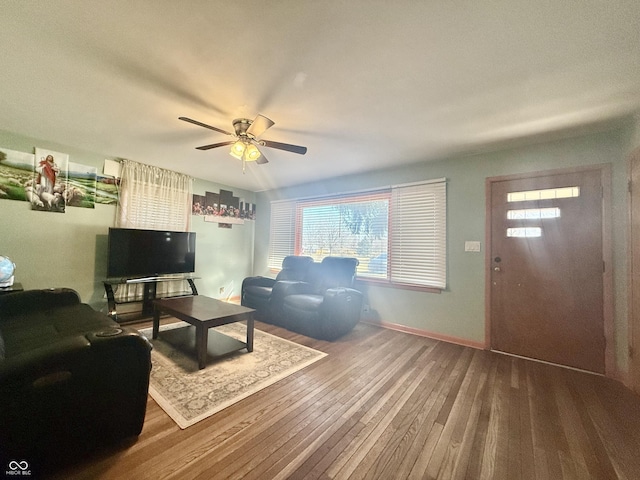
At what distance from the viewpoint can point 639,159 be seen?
2.03 m

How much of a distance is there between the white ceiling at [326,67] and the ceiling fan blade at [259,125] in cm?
18

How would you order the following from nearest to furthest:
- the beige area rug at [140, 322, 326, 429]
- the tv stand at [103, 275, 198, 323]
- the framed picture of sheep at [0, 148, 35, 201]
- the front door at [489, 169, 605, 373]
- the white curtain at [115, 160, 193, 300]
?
the beige area rug at [140, 322, 326, 429] → the front door at [489, 169, 605, 373] → the framed picture of sheep at [0, 148, 35, 201] → the tv stand at [103, 275, 198, 323] → the white curtain at [115, 160, 193, 300]

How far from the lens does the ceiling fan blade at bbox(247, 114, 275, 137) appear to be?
6.53 ft

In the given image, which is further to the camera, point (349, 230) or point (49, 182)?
point (349, 230)

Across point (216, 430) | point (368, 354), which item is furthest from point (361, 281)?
point (216, 430)

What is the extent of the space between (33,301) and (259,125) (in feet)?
8.63

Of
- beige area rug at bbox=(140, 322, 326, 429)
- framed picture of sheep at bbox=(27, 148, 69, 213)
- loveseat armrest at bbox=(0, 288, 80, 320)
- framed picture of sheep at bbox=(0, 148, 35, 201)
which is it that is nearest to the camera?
beige area rug at bbox=(140, 322, 326, 429)

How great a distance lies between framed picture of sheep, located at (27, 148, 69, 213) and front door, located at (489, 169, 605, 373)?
17.9 feet

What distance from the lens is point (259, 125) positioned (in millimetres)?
2094

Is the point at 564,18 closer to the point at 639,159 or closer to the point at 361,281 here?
the point at 639,159

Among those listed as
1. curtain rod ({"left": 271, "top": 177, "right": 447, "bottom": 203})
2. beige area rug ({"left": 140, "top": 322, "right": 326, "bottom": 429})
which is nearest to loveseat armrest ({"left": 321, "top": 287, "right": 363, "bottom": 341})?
beige area rug ({"left": 140, "top": 322, "right": 326, "bottom": 429})

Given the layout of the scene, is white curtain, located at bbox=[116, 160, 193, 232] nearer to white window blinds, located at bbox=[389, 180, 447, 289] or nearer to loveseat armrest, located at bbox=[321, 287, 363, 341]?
loveseat armrest, located at bbox=[321, 287, 363, 341]

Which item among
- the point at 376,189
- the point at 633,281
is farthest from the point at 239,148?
the point at 633,281

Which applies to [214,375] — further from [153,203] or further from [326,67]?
[153,203]
